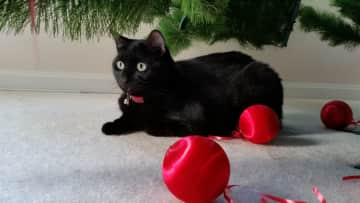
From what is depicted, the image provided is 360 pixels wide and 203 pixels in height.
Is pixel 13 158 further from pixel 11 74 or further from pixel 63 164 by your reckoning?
pixel 11 74

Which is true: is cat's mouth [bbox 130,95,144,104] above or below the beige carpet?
above

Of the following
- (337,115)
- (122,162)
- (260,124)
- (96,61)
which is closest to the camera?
(122,162)


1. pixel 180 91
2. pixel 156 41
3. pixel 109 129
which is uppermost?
pixel 156 41

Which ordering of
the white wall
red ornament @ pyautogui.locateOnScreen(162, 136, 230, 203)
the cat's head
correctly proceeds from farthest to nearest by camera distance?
the white wall, the cat's head, red ornament @ pyautogui.locateOnScreen(162, 136, 230, 203)

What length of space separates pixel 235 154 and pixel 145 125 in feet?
0.90

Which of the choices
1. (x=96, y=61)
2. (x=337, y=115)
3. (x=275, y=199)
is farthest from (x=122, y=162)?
(x=96, y=61)

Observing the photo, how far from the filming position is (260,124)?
3.13 feet

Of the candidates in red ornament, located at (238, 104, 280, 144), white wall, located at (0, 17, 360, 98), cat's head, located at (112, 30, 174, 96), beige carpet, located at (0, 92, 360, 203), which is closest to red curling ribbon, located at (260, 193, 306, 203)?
beige carpet, located at (0, 92, 360, 203)

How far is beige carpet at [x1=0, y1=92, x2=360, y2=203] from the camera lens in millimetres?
687

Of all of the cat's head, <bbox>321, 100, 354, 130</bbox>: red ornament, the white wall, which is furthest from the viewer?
the white wall

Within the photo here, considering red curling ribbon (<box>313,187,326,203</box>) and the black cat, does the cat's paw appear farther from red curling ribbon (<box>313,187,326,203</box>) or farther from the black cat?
red curling ribbon (<box>313,187,326,203</box>)

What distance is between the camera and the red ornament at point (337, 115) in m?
1.21

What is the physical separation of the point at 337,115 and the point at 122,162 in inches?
29.2

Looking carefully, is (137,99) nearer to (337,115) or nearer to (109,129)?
(109,129)
